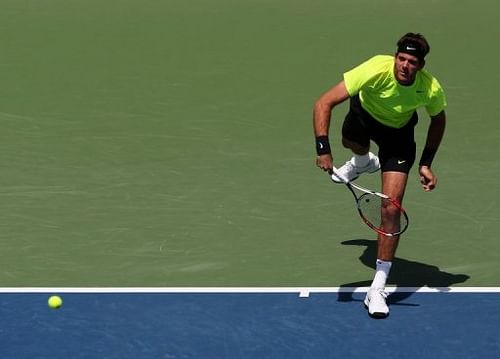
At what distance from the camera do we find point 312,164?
1461cm

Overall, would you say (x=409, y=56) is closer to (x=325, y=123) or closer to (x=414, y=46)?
(x=414, y=46)

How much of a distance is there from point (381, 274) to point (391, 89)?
149 cm

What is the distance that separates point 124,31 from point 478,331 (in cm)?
1018

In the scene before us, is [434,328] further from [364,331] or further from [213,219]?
[213,219]

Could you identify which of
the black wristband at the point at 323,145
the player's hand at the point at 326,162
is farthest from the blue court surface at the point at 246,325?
the black wristband at the point at 323,145

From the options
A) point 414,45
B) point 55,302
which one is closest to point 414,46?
point 414,45

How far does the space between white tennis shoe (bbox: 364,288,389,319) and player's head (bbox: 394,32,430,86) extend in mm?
1677

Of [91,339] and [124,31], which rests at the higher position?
[124,31]

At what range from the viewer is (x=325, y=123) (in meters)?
10.8

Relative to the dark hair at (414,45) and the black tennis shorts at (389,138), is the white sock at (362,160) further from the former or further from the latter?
the dark hair at (414,45)

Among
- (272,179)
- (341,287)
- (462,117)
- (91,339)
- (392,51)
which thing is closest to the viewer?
(91,339)

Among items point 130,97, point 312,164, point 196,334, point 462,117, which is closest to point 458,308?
point 196,334

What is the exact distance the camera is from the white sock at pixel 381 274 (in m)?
11.0

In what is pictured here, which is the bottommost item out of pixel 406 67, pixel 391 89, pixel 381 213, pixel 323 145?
pixel 381 213
